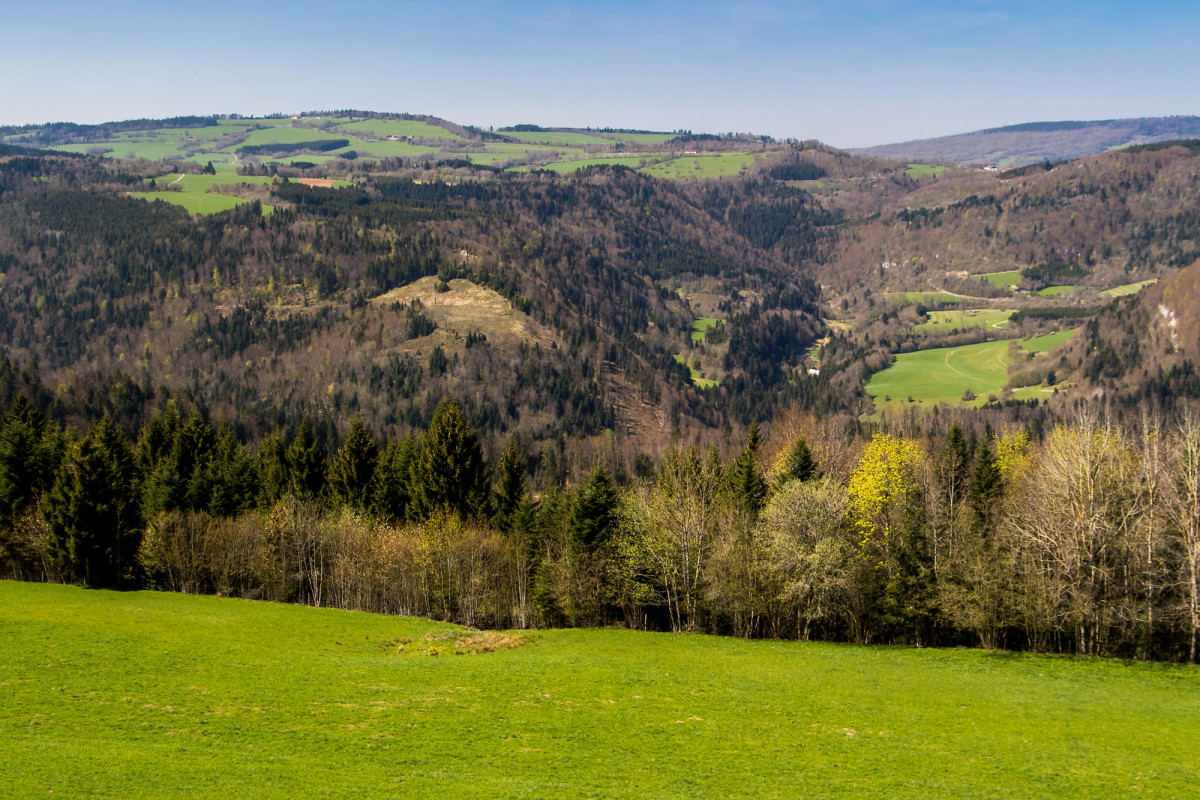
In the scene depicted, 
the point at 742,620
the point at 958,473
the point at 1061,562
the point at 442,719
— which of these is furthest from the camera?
the point at 958,473

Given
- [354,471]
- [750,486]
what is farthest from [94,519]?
[750,486]

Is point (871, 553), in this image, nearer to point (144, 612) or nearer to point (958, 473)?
point (958, 473)

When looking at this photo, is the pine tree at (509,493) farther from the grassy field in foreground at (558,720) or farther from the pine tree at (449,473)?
the grassy field in foreground at (558,720)

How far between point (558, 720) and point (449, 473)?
5276 centimetres

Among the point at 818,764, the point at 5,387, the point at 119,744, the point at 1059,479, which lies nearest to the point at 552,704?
the point at 818,764

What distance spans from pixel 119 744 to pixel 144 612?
2795 centimetres

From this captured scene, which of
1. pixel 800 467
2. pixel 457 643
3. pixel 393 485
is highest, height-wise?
pixel 800 467

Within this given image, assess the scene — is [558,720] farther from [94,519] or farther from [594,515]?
[94,519]

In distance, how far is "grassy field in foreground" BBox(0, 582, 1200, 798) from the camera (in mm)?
29062

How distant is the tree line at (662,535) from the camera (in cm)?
5225

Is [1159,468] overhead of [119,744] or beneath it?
overhead

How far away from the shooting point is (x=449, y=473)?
8644 cm

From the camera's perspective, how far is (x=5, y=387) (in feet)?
484

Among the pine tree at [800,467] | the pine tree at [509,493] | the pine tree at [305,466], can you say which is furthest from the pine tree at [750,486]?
the pine tree at [305,466]
